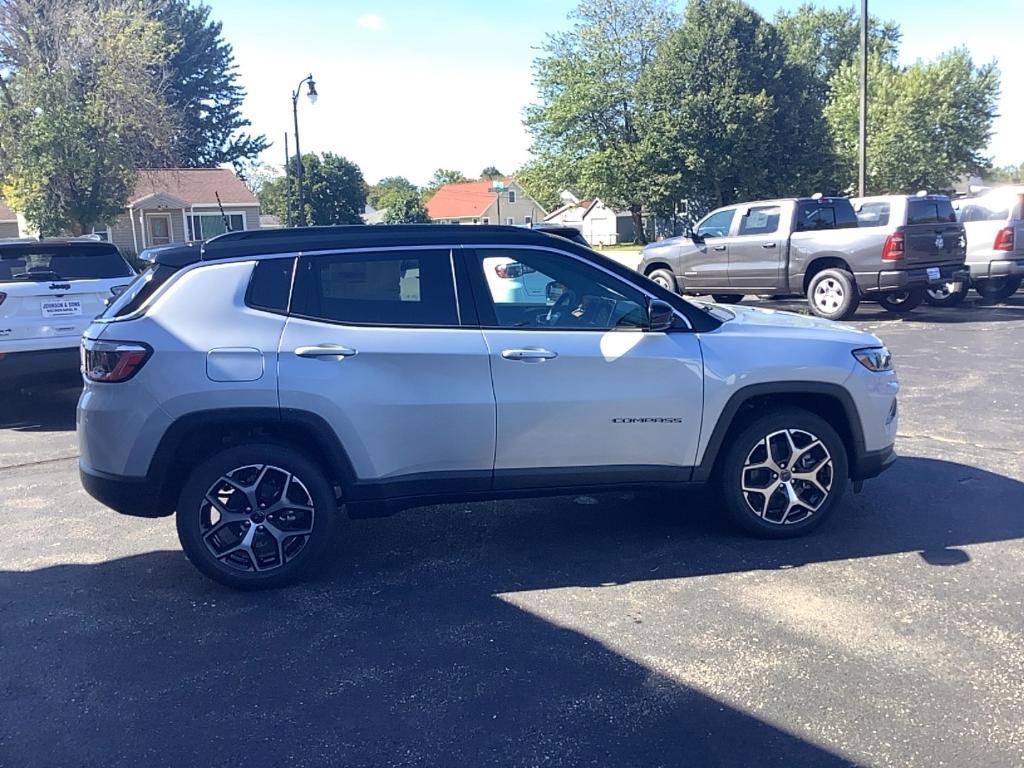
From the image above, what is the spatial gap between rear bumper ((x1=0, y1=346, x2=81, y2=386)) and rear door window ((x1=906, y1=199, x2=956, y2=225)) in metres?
11.5

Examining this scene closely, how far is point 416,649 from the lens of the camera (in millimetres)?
3852

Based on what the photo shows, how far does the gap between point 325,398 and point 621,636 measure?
178cm

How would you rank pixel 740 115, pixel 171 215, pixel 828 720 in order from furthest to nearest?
pixel 171 215 < pixel 740 115 < pixel 828 720

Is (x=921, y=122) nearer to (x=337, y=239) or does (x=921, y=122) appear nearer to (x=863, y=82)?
(x=863, y=82)

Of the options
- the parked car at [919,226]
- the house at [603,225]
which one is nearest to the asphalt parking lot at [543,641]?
the parked car at [919,226]

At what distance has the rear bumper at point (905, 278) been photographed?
530 inches

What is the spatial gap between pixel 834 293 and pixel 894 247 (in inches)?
47.5

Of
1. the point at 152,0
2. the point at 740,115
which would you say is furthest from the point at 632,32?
the point at 152,0

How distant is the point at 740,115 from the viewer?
40438 millimetres

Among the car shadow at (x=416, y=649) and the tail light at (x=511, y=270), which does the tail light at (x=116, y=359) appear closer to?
the car shadow at (x=416, y=649)

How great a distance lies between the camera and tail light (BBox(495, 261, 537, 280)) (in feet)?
15.6

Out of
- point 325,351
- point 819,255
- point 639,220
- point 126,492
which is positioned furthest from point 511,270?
point 639,220

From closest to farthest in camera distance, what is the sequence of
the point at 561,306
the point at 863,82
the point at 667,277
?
the point at 561,306
the point at 667,277
the point at 863,82

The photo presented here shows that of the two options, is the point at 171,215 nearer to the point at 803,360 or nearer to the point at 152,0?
the point at 152,0
